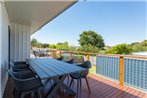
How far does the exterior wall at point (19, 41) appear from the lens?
6.13 m

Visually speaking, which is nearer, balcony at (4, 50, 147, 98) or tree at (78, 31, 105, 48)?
balcony at (4, 50, 147, 98)

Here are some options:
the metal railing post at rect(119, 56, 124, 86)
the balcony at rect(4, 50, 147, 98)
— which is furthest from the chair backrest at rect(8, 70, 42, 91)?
the metal railing post at rect(119, 56, 124, 86)

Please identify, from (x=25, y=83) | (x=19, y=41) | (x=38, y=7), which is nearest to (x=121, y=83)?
(x=25, y=83)

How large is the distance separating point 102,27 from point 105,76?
104 ft

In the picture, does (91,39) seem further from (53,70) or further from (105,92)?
(53,70)

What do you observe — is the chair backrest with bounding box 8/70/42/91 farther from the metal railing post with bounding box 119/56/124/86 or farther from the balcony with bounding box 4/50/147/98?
Result: the metal railing post with bounding box 119/56/124/86

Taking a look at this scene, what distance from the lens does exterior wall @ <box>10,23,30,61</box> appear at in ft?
20.1

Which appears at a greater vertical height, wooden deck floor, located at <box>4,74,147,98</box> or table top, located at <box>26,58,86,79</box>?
table top, located at <box>26,58,86,79</box>

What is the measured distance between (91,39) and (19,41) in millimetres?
26010

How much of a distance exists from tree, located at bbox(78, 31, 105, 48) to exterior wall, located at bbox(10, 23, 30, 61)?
25293mm

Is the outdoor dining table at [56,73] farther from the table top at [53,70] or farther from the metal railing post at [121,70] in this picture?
the metal railing post at [121,70]

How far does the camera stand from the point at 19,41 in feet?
20.8

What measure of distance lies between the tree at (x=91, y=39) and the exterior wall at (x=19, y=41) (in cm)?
2529

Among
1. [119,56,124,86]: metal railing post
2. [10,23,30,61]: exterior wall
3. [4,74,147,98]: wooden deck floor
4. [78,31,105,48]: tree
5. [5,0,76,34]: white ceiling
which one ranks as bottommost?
[4,74,147,98]: wooden deck floor
